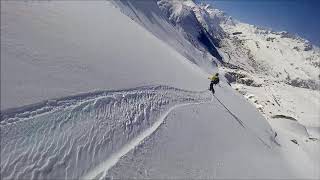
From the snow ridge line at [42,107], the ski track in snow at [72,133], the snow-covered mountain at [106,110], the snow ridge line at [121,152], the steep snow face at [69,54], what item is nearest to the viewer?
the ski track in snow at [72,133]

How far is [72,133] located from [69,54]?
166 inches

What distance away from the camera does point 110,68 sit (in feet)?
53.3

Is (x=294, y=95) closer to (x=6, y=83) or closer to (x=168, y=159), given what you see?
(x=168, y=159)

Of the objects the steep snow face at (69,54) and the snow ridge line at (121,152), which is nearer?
the snow ridge line at (121,152)

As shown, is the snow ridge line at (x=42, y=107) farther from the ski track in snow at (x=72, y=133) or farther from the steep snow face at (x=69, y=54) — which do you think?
the steep snow face at (x=69, y=54)

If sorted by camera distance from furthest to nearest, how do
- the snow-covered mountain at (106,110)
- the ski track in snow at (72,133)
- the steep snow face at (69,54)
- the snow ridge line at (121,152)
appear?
1. the steep snow face at (69,54)
2. the snow ridge line at (121,152)
3. the snow-covered mountain at (106,110)
4. the ski track in snow at (72,133)

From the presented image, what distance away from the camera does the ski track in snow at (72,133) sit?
10.0 meters

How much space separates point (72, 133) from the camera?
38.2 ft

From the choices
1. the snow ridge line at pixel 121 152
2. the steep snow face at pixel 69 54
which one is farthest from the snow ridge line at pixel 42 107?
the snow ridge line at pixel 121 152

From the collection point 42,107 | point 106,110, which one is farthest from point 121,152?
point 42,107

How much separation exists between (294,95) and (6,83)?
202 ft

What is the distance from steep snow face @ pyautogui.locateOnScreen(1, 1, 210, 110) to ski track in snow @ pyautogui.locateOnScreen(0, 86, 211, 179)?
1.59 ft

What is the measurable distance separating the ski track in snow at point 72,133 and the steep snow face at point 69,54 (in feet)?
1.59

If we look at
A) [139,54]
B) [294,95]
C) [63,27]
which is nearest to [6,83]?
[63,27]
